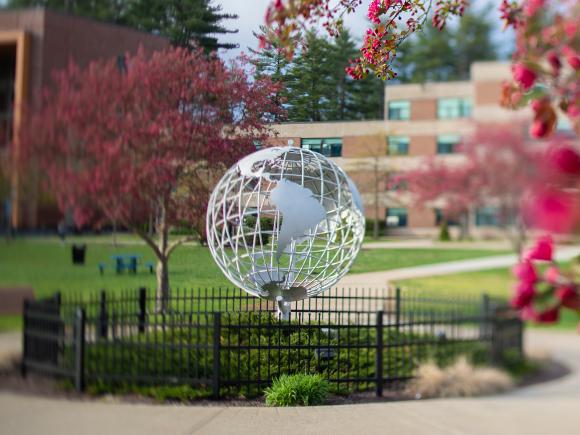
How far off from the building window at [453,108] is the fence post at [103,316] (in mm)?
2298

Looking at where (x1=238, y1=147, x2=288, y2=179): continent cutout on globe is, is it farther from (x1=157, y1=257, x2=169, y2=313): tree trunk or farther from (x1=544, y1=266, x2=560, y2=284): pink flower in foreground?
(x1=544, y1=266, x2=560, y2=284): pink flower in foreground

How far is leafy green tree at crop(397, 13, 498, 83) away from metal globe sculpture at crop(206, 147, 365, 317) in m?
0.85

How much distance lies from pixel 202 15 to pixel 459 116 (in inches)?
61.5

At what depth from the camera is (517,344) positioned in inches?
191

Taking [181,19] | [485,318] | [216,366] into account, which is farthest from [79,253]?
[485,318]

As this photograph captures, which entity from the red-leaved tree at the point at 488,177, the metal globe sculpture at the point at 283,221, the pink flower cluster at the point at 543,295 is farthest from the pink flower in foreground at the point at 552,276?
the metal globe sculpture at the point at 283,221

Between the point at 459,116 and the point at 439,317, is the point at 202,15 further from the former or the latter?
the point at 439,317

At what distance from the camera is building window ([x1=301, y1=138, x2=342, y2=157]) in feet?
11.7

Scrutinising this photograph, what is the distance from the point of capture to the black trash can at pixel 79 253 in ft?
11.0

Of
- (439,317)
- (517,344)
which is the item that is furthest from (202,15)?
(517,344)

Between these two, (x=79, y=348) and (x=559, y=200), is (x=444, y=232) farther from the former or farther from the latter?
(x=559, y=200)

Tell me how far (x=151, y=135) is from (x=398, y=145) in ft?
5.85

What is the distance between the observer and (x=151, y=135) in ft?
11.6

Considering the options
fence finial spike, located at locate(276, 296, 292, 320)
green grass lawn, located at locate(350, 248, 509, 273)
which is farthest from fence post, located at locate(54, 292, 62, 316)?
green grass lawn, located at locate(350, 248, 509, 273)
